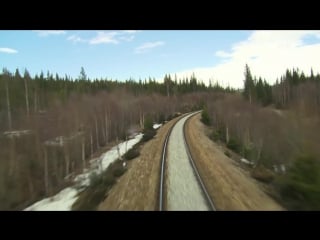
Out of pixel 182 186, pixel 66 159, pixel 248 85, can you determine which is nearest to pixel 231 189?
pixel 182 186

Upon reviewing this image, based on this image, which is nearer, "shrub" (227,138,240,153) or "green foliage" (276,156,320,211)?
"green foliage" (276,156,320,211)

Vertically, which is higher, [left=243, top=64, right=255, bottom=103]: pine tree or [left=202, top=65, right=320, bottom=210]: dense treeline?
[left=243, top=64, right=255, bottom=103]: pine tree

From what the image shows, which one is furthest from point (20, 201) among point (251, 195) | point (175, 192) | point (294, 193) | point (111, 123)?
point (111, 123)

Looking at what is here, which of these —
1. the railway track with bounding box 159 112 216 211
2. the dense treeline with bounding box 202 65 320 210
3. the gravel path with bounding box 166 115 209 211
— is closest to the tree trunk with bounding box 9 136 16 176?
the railway track with bounding box 159 112 216 211

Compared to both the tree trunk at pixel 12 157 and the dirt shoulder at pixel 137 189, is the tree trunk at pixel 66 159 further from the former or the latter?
the dirt shoulder at pixel 137 189

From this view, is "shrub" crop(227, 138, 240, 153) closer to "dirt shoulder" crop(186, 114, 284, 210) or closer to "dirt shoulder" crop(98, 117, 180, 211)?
"dirt shoulder" crop(186, 114, 284, 210)
